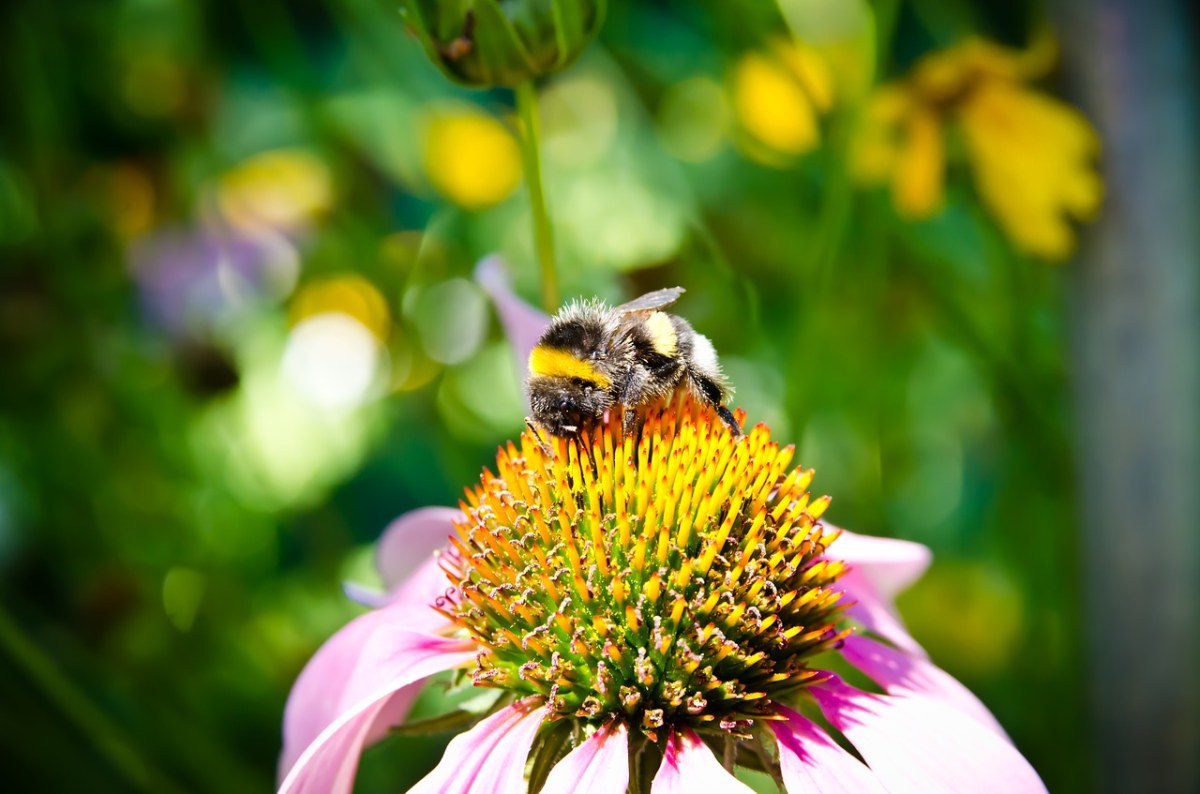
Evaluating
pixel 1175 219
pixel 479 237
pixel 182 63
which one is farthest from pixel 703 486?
pixel 182 63

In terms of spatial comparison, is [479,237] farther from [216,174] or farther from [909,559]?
[909,559]

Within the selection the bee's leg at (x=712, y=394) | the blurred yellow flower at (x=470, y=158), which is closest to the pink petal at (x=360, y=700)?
the bee's leg at (x=712, y=394)

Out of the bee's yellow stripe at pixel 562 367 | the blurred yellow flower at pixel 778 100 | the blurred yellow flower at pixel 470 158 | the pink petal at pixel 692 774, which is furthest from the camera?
the blurred yellow flower at pixel 470 158

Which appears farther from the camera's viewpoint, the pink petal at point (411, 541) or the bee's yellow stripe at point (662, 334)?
the pink petal at point (411, 541)

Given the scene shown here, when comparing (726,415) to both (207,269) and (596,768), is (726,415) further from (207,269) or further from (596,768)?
(207,269)

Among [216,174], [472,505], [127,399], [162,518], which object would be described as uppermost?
→ [472,505]

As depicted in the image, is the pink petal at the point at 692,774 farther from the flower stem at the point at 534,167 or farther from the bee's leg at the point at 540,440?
the flower stem at the point at 534,167

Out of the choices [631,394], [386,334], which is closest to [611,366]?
[631,394]
